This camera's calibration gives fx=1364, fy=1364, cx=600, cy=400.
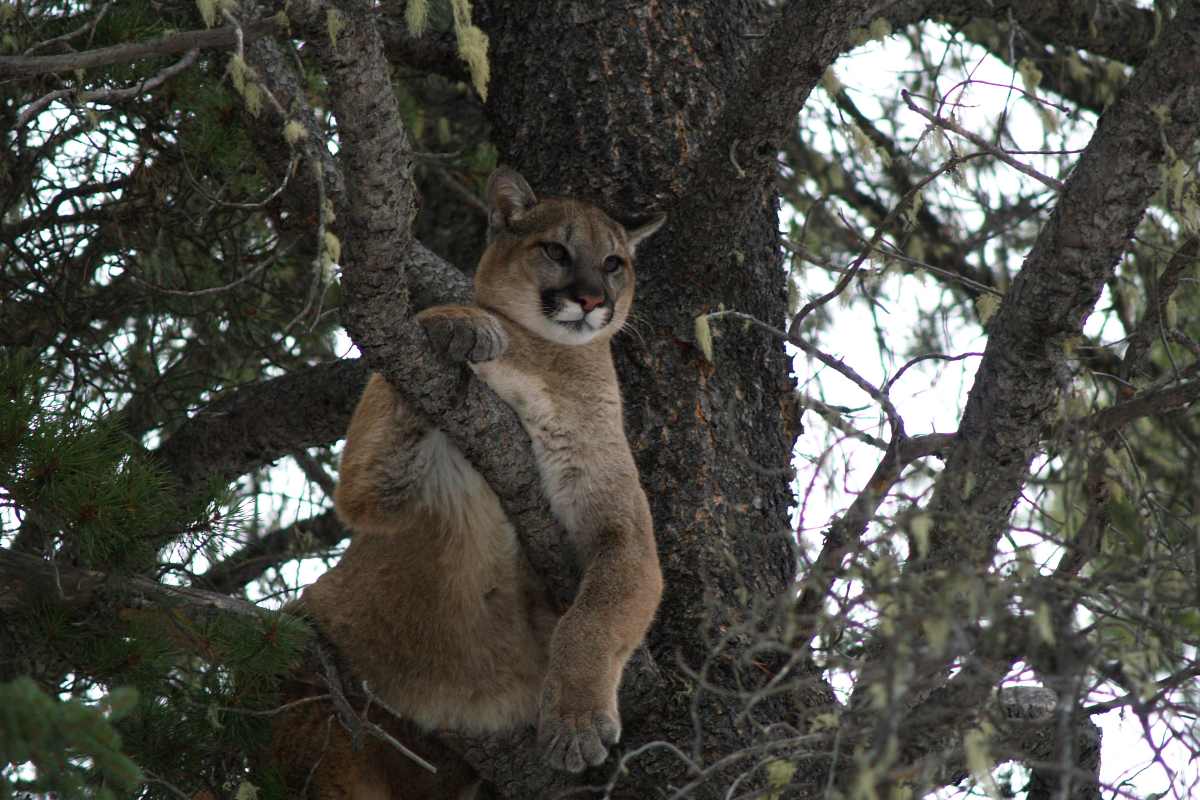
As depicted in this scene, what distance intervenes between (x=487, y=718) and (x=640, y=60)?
2.47 meters

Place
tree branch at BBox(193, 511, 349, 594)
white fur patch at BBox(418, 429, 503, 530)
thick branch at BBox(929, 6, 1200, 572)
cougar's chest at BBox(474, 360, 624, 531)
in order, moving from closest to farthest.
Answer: thick branch at BBox(929, 6, 1200, 572)
white fur patch at BBox(418, 429, 503, 530)
cougar's chest at BBox(474, 360, 624, 531)
tree branch at BBox(193, 511, 349, 594)

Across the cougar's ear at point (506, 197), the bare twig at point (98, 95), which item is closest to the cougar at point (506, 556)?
the cougar's ear at point (506, 197)

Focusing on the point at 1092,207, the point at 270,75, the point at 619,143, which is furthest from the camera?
the point at 619,143

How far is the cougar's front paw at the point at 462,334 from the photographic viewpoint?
376cm

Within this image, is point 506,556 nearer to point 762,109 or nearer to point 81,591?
point 81,591

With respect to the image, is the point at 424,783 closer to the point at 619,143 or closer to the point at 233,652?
the point at 233,652

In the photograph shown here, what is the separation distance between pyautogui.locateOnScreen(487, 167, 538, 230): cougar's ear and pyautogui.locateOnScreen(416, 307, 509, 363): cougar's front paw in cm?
90

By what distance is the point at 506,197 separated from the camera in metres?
4.98

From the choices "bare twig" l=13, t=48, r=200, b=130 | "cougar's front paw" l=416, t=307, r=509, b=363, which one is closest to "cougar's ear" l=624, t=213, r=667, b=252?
"cougar's front paw" l=416, t=307, r=509, b=363

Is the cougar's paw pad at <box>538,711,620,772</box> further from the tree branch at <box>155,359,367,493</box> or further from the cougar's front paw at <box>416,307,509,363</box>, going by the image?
the tree branch at <box>155,359,367,493</box>

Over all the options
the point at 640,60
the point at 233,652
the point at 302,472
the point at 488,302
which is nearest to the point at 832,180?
the point at 640,60

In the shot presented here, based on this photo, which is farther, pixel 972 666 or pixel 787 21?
pixel 787 21

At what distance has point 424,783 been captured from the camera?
15.1 ft

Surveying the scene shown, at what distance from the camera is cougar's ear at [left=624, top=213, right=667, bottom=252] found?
484cm
